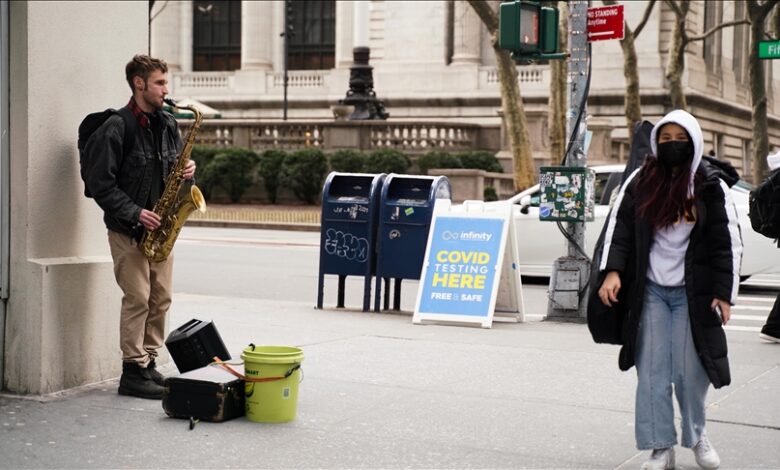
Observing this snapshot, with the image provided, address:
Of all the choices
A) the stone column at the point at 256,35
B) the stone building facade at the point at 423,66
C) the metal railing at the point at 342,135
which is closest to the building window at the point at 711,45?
the stone building facade at the point at 423,66

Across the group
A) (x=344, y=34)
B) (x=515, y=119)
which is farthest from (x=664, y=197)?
(x=344, y=34)

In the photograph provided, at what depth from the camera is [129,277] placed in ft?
24.3

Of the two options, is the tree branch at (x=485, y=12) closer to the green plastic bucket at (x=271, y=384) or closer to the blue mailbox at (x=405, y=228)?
the blue mailbox at (x=405, y=228)

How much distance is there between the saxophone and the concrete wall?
23.9 inches

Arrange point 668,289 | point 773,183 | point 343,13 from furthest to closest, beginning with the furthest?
point 343,13 → point 773,183 → point 668,289

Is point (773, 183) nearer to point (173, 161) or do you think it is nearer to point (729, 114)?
point (173, 161)

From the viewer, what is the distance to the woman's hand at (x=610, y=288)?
595 cm

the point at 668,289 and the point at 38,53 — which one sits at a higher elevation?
the point at 38,53

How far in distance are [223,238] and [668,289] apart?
863 inches

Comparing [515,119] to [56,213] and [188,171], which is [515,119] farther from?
[56,213]

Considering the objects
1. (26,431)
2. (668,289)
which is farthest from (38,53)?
(668,289)

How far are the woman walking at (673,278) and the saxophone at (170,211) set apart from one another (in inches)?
111

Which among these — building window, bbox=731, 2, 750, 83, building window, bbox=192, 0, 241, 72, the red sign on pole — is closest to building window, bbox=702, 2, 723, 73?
building window, bbox=731, 2, 750, 83

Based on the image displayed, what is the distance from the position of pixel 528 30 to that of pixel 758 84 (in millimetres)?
19007
